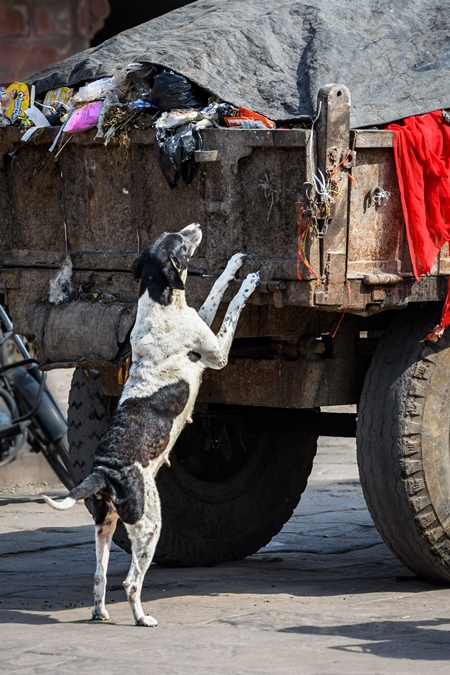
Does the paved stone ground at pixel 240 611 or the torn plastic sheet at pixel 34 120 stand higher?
the torn plastic sheet at pixel 34 120

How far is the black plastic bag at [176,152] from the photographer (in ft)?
18.9

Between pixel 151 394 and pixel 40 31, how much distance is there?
260 inches

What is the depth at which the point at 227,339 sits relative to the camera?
5.89 meters

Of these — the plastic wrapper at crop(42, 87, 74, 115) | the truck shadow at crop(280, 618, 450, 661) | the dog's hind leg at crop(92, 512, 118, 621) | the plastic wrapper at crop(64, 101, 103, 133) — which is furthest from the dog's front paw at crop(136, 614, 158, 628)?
the plastic wrapper at crop(42, 87, 74, 115)

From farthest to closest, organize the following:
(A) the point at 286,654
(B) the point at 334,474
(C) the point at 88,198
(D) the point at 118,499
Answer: (B) the point at 334,474 < (C) the point at 88,198 < (D) the point at 118,499 < (A) the point at 286,654

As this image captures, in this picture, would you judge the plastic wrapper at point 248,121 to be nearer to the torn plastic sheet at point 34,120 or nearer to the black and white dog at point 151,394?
the black and white dog at point 151,394

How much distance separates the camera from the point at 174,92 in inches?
232

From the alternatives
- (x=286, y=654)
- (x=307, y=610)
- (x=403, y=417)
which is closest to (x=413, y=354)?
(x=403, y=417)

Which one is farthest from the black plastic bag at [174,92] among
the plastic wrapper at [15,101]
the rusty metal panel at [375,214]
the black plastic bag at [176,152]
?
the plastic wrapper at [15,101]

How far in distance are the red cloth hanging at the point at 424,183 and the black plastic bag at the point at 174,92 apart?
0.89m

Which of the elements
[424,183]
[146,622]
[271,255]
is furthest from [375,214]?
[146,622]

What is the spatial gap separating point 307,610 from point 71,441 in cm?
184

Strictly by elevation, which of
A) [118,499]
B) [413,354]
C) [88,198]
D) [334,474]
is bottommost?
[334,474]

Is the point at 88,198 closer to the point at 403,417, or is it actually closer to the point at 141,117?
the point at 141,117
